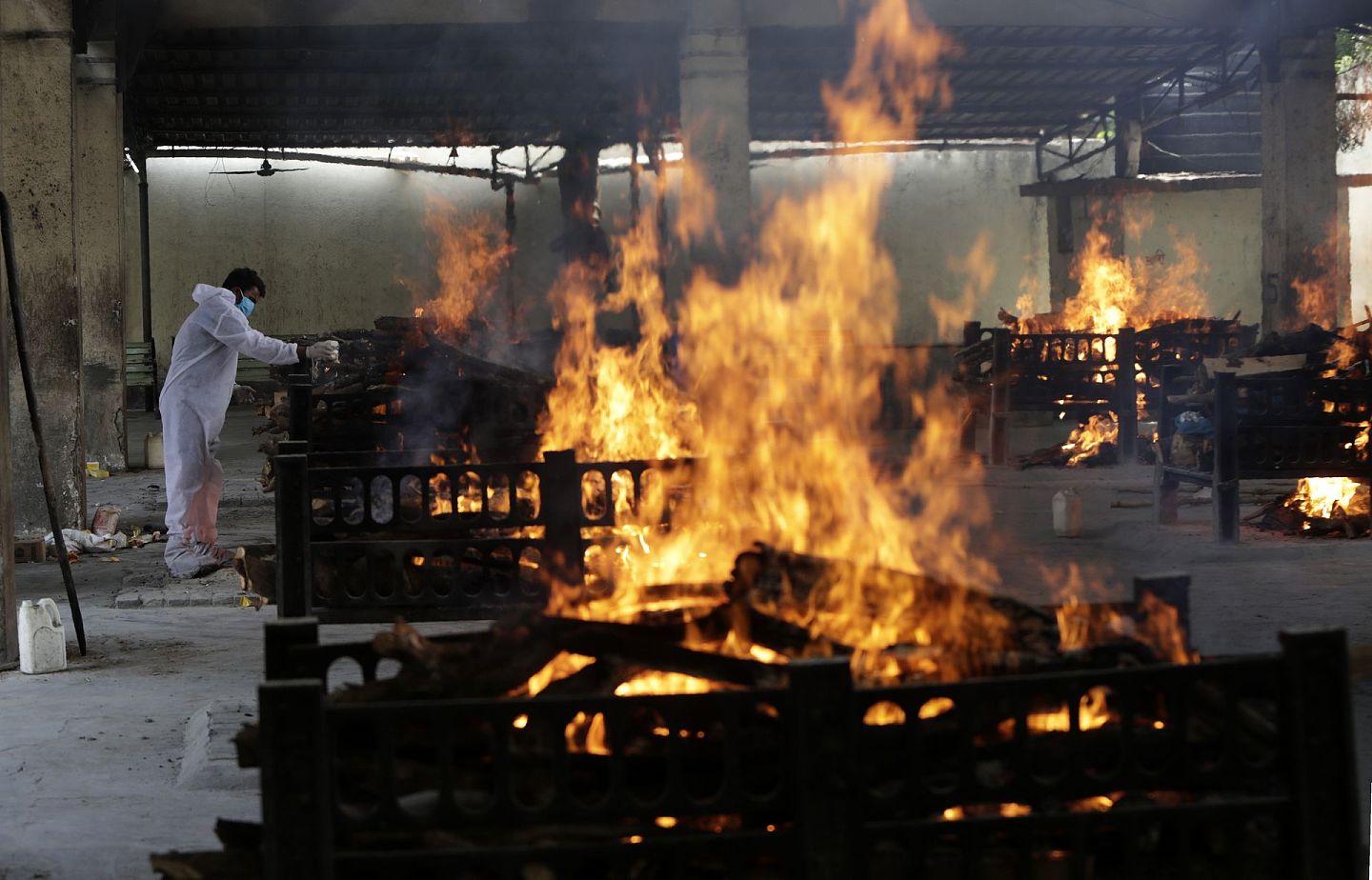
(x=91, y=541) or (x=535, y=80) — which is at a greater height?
(x=535, y=80)

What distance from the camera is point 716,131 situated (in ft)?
40.9

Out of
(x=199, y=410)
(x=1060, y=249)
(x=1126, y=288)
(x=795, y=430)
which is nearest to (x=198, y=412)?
(x=199, y=410)

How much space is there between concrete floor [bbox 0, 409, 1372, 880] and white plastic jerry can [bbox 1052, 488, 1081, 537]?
0.12 m

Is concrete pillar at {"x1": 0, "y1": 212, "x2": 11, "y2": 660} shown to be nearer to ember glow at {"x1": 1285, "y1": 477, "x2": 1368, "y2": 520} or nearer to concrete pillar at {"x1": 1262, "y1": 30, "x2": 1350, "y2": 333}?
ember glow at {"x1": 1285, "y1": 477, "x2": 1368, "y2": 520}

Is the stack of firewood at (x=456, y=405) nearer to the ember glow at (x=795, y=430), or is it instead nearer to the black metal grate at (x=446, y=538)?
the ember glow at (x=795, y=430)

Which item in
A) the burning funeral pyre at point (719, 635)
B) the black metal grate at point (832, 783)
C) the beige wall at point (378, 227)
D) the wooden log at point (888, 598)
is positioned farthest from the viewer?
the beige wall at point (378, 227)

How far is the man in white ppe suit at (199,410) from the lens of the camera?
8.64 meters

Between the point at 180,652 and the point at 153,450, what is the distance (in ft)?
33.9

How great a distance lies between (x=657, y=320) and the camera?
10.8 metres

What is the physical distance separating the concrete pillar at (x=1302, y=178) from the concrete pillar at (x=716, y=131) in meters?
6.49

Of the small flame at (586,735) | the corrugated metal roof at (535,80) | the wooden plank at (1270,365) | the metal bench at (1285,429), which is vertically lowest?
the small flame at (586,735)

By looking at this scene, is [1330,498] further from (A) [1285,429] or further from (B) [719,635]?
(B) [719,635]

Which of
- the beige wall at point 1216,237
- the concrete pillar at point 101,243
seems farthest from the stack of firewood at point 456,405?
the beige wall at point 1216,237

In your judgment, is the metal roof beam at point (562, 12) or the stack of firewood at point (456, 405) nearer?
the stack of firewood at point (456, 405)
